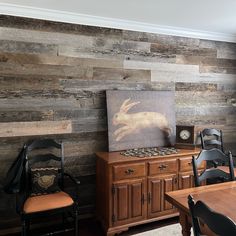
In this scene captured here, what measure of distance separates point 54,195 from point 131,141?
122cm

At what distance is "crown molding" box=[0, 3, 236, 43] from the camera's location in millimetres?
2674

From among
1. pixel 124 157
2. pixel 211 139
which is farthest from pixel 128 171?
pixel 211 139


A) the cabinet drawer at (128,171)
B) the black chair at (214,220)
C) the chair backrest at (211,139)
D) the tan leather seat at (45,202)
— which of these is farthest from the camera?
the chair backrest at (211,139)

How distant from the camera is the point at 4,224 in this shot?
273cm

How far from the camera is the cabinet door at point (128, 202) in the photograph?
2678mm

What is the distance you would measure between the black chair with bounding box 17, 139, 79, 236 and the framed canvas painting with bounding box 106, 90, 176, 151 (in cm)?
73

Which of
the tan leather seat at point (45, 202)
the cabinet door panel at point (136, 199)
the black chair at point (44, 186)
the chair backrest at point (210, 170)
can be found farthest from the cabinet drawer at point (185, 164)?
the tan leather seat at point (45, 202)

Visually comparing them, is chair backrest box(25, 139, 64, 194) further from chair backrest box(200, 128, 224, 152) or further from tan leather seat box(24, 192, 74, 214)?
chair backrest box(200, 128, 224, 152)

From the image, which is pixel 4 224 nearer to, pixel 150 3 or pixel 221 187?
pixel 221 187

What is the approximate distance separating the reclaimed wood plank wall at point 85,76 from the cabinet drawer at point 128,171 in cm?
55

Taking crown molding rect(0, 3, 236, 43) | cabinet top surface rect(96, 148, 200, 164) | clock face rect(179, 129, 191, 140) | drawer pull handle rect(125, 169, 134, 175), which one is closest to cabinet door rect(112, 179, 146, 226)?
drawer pull handle rect(125, 169, 134, 175)

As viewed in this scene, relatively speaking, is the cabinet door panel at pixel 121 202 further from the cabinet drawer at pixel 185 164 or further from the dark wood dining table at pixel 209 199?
the dark wood dining table at pixel 209 199

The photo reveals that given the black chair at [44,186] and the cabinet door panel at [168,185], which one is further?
the cabinet door panel at [168,185]

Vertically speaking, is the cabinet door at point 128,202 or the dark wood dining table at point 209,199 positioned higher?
the dark wood dining table at point 209,199
